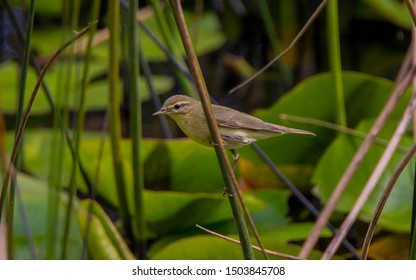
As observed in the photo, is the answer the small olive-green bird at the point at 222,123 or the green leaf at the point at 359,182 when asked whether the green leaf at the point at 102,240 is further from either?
the green leaf at the point at 359,182

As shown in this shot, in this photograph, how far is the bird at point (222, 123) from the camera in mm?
912

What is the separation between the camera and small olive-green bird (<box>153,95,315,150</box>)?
91 centimetres

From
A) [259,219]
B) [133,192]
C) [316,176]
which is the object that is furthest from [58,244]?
[316,176]

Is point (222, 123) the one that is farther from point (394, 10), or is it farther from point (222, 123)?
point (394, 10)

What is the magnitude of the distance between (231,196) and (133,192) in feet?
1.60

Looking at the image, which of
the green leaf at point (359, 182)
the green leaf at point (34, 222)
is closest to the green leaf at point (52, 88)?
the green leaf at point (34, 222)

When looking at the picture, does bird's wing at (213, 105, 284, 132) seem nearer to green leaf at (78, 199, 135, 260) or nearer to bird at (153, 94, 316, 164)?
bird at (153, 94, 316, 164)

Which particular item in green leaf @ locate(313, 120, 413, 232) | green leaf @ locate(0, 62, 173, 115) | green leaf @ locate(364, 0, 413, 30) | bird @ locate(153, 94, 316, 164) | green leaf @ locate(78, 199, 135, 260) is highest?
green leaf @ locate(364, 0, 413, 30)

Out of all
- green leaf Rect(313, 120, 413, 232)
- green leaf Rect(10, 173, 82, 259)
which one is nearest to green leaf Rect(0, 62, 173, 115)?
green leaf Rect(10, 173, 82, 259)

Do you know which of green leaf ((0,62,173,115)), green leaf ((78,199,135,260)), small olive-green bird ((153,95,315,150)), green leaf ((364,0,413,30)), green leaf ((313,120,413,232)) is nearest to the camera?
small olive-green bird ((153,95,315,150))

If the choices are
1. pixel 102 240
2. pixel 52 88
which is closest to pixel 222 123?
pixel 102 240

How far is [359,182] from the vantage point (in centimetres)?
134

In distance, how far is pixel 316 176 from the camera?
132 cm

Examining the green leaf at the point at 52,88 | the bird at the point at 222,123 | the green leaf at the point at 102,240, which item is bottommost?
the green leaf at the point at 102,240
